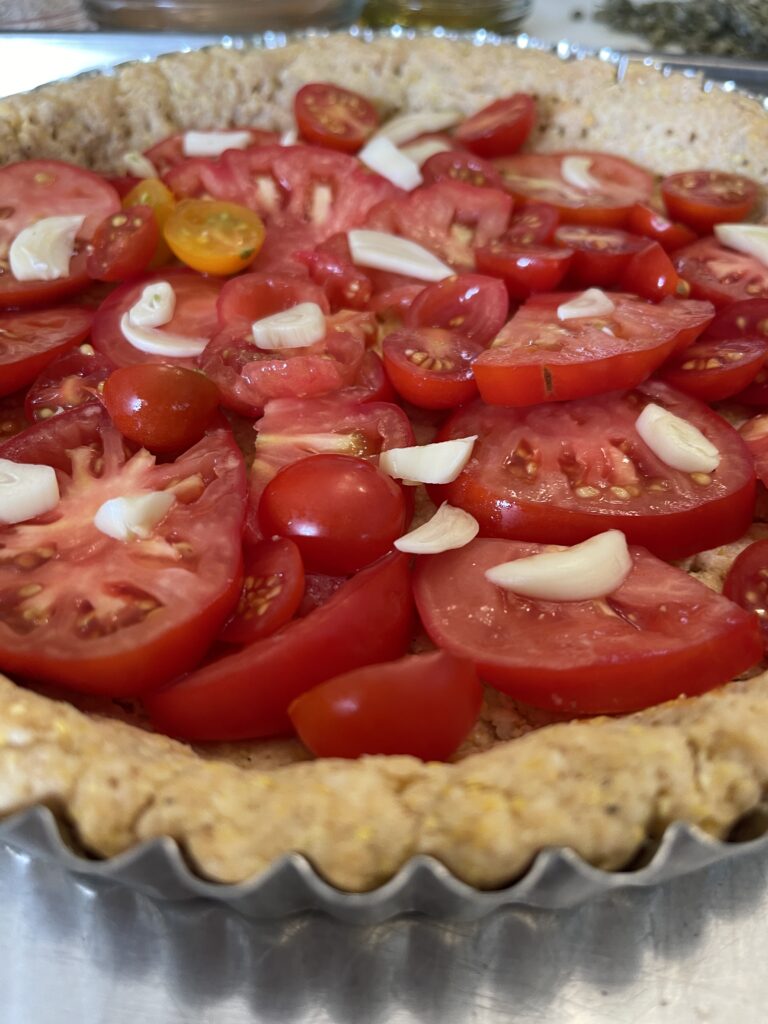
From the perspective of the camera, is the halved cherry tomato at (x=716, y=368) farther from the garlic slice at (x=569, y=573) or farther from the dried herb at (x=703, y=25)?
the dried herb at (x=703, y=25)

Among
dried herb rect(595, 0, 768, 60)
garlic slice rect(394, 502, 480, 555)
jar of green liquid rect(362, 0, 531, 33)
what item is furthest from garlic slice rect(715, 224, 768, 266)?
jar of green liquid rect(362, 0, 531, 33)

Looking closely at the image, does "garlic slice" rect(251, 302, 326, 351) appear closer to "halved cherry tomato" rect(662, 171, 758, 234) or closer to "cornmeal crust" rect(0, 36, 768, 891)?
"cornmeal crust" rect(0, 36, 768, 891)

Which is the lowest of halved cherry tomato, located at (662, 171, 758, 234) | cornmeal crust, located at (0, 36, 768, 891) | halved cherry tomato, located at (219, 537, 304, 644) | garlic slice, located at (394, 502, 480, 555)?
cornmeal crust, located at (0, 36, 768, 891)

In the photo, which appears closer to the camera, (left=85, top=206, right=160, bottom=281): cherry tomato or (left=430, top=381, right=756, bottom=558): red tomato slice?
(left=430, top=381, right=756, bottom=558): red tomato slice

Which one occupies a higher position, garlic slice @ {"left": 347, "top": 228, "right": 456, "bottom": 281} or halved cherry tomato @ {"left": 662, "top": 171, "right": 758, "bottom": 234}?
halved cherry tomato @ {"left": 662, "top": 171, "right": 758, "bottom": 234}

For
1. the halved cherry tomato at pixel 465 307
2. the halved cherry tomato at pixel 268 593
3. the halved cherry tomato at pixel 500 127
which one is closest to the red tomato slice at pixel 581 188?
the halved cherry tomato at pixel 500 127

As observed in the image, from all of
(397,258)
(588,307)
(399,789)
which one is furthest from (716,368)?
(399,789)

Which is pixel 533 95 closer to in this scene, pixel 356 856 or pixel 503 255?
pixel 503 255

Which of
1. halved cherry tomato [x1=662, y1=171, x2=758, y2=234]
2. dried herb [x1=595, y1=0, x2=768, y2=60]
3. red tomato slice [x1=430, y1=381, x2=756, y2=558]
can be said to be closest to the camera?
red tomato slice [x1=430, y1=381, x2=756, y2=558]
